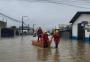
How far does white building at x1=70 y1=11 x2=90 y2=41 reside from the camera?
5062cm

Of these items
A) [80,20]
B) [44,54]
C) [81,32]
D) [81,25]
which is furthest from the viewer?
[81,32]

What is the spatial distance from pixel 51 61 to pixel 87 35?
33.9 meters

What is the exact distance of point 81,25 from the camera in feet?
175

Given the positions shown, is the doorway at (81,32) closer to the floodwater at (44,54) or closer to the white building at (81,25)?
the white building at (81,25)

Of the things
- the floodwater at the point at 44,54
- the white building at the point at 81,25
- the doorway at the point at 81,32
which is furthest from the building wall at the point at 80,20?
the floodwater at the point at 44,54

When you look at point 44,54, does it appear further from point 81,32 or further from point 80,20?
point 81,32

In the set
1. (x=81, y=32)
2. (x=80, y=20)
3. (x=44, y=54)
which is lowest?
(x=44, y=54)

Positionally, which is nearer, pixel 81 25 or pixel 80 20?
pixel 81 25

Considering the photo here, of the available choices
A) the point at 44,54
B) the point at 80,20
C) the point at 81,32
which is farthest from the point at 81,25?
the point at 44,54

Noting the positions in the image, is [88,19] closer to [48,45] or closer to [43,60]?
[48,45]

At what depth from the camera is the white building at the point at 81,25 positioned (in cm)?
5062

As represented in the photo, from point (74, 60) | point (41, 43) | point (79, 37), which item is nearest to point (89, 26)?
point (79, 37)

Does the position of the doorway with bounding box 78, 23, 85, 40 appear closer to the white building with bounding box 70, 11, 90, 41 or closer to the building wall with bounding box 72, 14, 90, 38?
the white building with bounding box 70, 11, 90, 41

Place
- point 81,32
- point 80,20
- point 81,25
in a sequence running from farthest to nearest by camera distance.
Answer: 1. point 81,32
2. point 80,20
3. point 81,25
